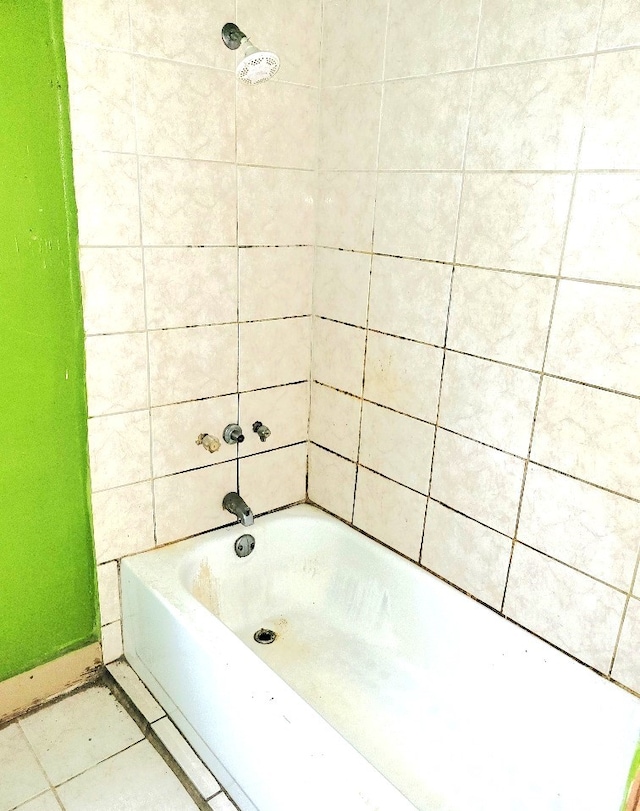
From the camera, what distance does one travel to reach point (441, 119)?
1.43 m

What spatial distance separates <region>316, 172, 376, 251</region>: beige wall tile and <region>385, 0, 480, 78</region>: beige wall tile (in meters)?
0.27

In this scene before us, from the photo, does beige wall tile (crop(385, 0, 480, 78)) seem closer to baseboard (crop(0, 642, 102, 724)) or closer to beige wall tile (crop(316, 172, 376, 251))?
beige wall tile (crop(316, 172, 376, 251))

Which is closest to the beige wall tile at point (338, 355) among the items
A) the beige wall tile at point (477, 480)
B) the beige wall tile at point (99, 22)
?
the beige wall tile at point (477, 480)

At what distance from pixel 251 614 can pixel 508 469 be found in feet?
3.03

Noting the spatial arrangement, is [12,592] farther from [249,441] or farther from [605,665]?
[605,665]

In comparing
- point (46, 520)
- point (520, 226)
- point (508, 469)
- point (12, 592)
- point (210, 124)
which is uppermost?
point (210, 124)

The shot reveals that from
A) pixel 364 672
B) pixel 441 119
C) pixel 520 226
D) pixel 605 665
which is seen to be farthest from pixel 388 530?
pixel 441 119

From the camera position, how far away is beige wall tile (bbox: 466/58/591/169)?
119 cm

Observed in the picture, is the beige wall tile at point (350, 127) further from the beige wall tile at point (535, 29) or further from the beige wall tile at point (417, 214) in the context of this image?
the beige wall tile at point (535, 29)

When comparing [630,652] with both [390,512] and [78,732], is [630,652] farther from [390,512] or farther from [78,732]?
[78,732]

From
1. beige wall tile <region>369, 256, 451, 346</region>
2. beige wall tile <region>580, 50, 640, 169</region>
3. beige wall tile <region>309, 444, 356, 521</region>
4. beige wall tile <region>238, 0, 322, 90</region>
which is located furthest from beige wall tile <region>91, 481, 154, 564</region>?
beige wall tile <region>580, 50, 640, 169</region>

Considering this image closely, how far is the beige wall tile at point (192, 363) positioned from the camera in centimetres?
161

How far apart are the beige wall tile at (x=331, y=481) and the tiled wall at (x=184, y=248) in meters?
0.16

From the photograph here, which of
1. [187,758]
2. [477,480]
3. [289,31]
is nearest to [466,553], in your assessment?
[477,480]
